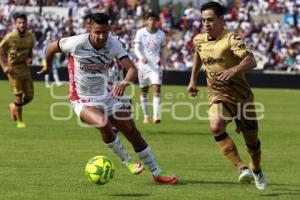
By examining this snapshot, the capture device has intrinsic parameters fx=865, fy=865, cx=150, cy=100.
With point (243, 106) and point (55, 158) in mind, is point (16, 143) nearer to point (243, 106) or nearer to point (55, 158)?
point (55, 158)

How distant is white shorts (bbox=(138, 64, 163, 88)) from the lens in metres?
21.2

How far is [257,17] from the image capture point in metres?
47.8

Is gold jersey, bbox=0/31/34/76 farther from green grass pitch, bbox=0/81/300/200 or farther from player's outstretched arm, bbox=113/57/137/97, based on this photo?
player's outstretched arm, bbox=113/57/137/97

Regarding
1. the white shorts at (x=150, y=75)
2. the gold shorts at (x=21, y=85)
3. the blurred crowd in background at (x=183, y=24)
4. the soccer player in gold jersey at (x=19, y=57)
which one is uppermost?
the soccer player in gold jersey at (x=19, y=57)

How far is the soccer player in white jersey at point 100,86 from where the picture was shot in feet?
34.7

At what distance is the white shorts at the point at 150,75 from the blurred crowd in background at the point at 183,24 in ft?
68.2

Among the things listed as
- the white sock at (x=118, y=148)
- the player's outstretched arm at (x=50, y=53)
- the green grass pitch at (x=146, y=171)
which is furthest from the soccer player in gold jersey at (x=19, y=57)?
the white sock at (x=118, y=148)

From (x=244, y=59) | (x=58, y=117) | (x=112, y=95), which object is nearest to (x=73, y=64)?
(x=112, y=95)

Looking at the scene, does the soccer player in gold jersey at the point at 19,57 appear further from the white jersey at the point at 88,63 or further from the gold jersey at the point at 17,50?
the white jersey at the point at 88,63

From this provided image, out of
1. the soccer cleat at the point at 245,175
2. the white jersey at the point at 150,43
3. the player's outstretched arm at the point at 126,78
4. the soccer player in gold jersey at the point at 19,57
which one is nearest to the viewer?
the player's outstretched arm at the point at 126,78

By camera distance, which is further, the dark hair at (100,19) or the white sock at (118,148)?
the white sock at (118,148)

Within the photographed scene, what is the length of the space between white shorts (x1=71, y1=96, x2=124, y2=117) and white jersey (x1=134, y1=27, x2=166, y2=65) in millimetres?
10661

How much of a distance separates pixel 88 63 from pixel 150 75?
10639 millimetres

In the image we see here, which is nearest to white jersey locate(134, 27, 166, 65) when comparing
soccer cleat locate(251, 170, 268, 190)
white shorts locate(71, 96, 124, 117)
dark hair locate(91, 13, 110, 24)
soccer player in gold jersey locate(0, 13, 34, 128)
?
soccer player in gold jersey locate(0, 13, 34, 128)
